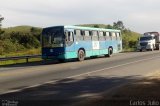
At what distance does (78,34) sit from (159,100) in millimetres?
21285

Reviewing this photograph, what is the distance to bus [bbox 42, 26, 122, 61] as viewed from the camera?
29.6 m

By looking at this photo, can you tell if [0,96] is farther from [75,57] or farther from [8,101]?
[75,57]

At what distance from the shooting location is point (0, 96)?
13.1 m

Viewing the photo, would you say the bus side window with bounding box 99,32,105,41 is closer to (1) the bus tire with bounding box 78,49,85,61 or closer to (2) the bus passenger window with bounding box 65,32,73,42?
(1) the bus tire with bounding box 78,49,85,61

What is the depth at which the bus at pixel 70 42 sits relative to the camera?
97.1ft

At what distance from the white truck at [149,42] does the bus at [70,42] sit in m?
18.5

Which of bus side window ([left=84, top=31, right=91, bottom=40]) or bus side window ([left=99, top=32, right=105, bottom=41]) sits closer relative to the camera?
bus side window ([left=84, top=31, right=91, bottom=40])

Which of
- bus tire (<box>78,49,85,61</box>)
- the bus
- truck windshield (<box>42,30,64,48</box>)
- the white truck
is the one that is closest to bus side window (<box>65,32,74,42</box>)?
the bus

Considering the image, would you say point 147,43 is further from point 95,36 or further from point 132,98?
point 132,98

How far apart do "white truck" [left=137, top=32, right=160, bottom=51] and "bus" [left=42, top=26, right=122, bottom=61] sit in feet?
60.7

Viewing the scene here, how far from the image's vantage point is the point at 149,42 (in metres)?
52.9

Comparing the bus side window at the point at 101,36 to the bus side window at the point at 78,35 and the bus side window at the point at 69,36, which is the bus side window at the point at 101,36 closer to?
the bus side window at the point at 78,35

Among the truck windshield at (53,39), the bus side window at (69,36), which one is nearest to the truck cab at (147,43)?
the bus side window at (69,36)

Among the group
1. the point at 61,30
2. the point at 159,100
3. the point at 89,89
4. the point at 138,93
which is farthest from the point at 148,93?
the point at 61,30
